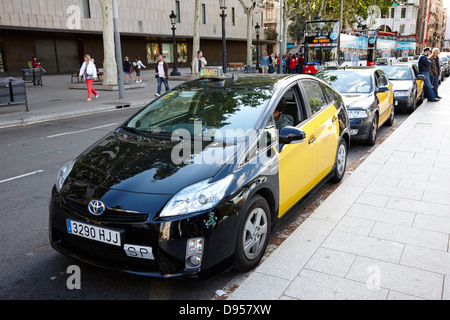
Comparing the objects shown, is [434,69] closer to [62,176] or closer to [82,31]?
[62,176]

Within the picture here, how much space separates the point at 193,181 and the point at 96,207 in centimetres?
73

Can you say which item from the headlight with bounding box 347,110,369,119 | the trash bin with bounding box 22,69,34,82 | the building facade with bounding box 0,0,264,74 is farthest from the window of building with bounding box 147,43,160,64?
the headlight with bounding box 347,110,369,119

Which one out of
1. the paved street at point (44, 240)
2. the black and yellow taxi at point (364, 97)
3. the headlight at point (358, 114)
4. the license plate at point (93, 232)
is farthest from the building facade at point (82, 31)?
the license plate at point (93, 232)

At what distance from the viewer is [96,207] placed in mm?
3008

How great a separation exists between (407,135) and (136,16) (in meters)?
38.7

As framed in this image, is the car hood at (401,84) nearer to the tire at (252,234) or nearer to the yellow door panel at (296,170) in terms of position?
the yellow door panel at (296,170)

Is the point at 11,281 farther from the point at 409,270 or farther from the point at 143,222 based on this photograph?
the point at 409,270

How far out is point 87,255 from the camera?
3.12 meters

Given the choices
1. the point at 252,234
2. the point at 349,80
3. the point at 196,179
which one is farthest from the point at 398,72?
the point at 196,179

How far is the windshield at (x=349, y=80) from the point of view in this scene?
9281 millimetres

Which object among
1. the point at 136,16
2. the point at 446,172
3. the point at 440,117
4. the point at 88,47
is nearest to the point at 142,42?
the point at 136,16

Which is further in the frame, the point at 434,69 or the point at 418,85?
the point at 434,69

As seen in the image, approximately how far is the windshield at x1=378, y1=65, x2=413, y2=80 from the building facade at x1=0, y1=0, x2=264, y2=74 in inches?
1130

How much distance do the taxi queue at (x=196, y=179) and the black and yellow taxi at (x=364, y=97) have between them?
3.53m
